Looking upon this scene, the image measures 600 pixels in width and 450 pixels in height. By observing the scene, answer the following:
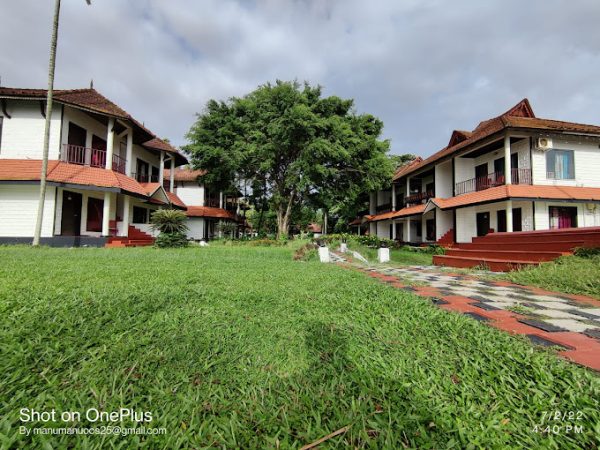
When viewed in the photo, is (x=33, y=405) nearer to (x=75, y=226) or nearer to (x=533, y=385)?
(x=533, y=385)

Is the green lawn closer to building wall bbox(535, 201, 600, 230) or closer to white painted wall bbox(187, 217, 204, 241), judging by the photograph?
building wall bbox(535, 201, 600, 230)

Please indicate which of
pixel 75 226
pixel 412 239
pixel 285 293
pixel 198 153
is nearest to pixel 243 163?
pixel 198 153

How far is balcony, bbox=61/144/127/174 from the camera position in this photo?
38.0ft

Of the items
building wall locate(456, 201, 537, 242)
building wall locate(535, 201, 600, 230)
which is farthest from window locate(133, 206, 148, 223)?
building wall locate(535, 201, 600, 230)

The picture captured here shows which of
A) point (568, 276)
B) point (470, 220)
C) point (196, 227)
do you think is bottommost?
point (568, 276)

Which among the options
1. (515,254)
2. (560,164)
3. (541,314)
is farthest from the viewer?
(560,164)

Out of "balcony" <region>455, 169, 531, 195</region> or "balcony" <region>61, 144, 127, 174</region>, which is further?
"balcony" <region>455, 169, 531, 195</region>

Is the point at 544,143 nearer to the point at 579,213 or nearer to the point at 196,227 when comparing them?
the point at 579,213

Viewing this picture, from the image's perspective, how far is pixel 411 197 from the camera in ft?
65.7

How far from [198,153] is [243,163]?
3.40 meters

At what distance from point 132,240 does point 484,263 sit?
1444 cm

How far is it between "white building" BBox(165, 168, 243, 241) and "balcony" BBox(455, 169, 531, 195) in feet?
53.9

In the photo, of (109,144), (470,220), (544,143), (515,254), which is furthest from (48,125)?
(544,143)

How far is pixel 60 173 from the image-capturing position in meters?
10.7
